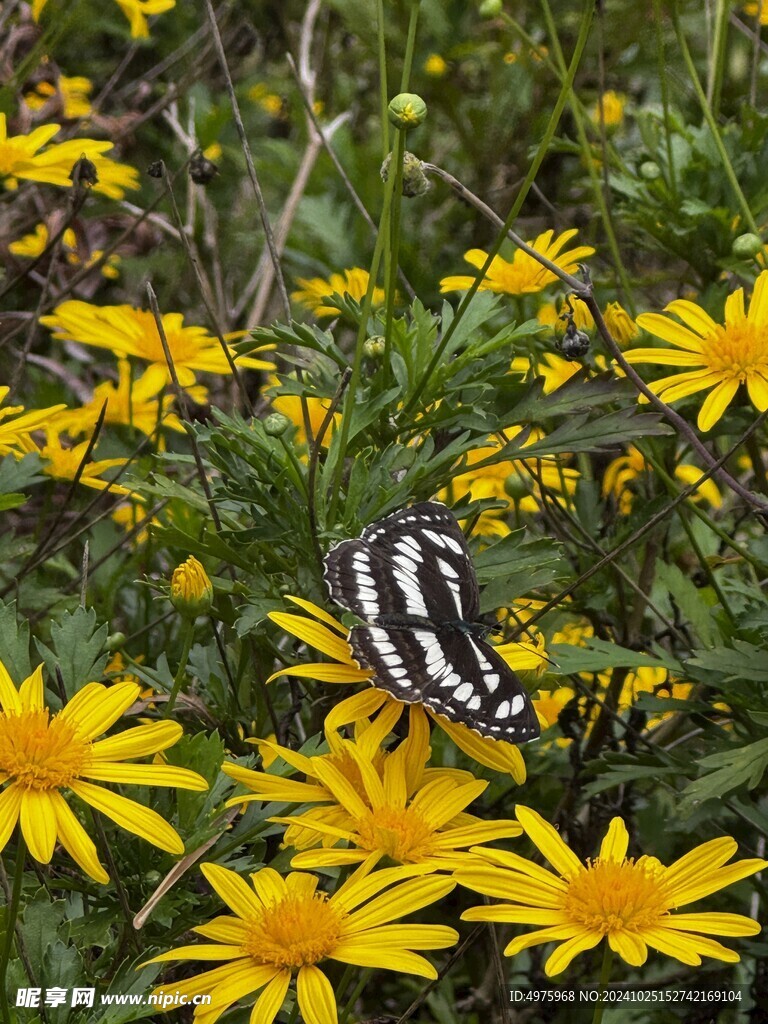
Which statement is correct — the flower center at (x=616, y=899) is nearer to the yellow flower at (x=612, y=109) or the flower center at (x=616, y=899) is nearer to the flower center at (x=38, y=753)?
the flower center at (x=38, y=753)

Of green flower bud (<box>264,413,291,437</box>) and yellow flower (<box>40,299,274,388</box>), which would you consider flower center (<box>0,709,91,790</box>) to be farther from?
yellow flower (<box>40,299,274,388</box>)

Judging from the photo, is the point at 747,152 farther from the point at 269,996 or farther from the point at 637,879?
the point at 269,996

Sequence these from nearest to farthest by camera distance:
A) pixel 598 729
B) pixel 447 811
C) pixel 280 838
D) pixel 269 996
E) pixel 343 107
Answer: pixel 269 996 → pixel 447 811 → pixel 280 838 → pixel 598 729 → pixel 343 107

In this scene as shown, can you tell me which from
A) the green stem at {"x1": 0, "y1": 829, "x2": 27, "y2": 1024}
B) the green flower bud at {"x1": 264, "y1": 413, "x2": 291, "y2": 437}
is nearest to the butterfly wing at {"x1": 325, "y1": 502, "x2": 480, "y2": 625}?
the green flower bud at {"x1": 264, "y1": 413, "x2": 291, "y2": 437}

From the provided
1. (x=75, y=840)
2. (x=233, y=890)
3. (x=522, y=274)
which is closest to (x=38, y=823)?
(x=75, y=840)

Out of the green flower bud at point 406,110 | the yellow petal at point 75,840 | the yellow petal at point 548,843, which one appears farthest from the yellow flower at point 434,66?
the yellow petal at point 75,840

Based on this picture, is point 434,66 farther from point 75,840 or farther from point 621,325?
point 75,840

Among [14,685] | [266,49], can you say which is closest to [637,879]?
[14,685]
